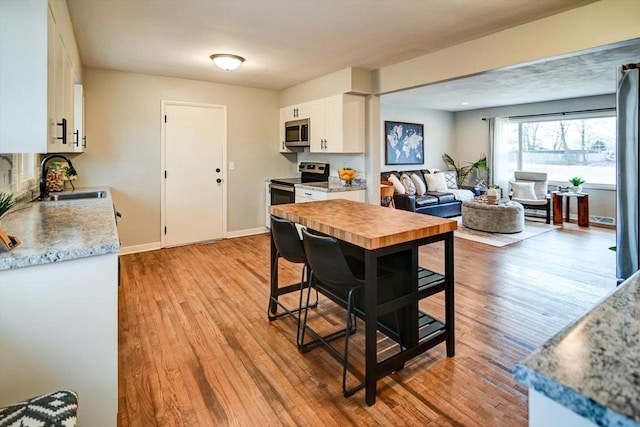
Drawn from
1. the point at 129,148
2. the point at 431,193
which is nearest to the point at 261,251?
the point at 129,148

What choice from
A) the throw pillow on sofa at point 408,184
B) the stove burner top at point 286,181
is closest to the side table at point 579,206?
the throw pillow on sofa at point 408,184

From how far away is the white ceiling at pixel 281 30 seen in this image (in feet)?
8.72

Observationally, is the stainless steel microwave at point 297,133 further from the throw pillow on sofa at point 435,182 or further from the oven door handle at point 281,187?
the throw pillow on sofa at point 435,182

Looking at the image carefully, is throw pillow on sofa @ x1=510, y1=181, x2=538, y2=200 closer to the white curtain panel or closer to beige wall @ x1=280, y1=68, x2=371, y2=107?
the white curtain panel

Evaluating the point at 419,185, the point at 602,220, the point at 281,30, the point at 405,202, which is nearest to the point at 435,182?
the point at 419,185

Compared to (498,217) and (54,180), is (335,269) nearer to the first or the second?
(54,180)

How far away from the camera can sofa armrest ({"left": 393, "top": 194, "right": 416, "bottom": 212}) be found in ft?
21.0

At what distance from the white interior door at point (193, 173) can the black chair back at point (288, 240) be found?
10.1ft

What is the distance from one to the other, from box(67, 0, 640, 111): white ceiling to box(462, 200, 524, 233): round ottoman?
83.1 inches

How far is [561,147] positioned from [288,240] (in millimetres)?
7433

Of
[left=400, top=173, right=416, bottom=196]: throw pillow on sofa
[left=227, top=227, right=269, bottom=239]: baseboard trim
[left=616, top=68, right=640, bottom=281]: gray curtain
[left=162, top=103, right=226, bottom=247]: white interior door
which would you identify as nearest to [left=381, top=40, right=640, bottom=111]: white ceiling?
[left=616, top=68, right=640, bottom=281]: gray curtain

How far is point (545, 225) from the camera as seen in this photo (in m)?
6.46

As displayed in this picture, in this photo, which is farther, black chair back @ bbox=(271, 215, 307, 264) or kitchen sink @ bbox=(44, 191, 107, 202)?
kitchen sink @ bbox=(44, 191, 107, 202)

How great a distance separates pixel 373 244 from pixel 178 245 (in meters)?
4.12
